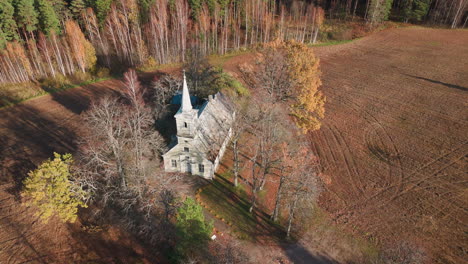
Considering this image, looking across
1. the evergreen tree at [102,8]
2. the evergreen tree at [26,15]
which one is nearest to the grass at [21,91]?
the evergreen tree at [26,15]

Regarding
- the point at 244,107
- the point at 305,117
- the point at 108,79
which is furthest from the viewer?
the point at 108,79

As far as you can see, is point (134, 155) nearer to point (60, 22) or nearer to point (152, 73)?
point (152, 73)

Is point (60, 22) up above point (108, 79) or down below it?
above

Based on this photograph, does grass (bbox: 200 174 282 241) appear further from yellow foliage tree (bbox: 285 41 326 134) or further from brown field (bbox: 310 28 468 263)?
yellow foliage tree (bbox: 285 41 326 134)

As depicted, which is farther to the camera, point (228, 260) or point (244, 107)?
point (244, 107)

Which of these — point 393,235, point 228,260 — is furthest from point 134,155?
point 393,235
